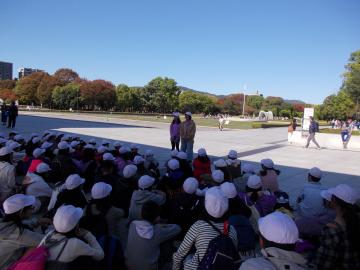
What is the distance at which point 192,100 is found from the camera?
95250 mm

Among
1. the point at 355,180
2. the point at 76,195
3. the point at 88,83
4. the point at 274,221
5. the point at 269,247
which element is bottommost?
the point at 355,180

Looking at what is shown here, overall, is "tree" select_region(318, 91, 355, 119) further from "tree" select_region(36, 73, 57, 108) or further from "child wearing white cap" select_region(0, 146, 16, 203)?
"tree" select_region(36, 73, 57, 108)

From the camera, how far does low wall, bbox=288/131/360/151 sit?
730 inches

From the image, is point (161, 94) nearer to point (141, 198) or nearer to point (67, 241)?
point (141, 198)

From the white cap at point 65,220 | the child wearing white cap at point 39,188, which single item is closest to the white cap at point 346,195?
the white cap at point 65,220

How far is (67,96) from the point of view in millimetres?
68812

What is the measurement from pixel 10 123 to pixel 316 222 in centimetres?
1892

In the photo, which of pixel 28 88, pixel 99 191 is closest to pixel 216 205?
pixel 99 191

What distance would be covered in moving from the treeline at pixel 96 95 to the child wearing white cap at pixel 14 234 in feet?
227

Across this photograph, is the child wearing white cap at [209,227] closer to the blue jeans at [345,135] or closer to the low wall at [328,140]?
the blue jeans at [345,135]

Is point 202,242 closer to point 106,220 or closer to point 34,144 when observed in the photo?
point 106,220

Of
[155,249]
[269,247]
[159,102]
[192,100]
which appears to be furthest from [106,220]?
[192,100]

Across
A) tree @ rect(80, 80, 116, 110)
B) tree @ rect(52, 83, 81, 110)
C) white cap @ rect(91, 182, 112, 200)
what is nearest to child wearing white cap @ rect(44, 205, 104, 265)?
white cap @ rect(91, 182, 112, 200)

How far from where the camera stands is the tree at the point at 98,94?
7031cm
